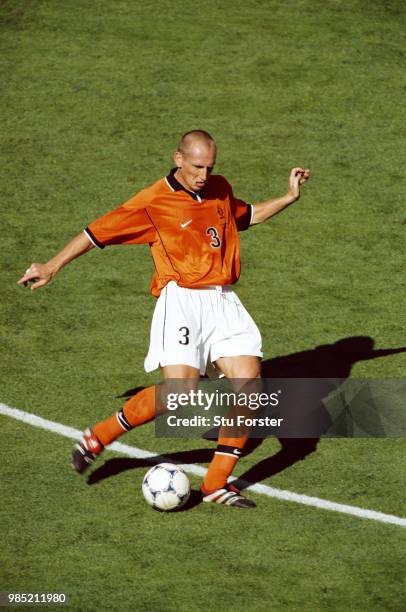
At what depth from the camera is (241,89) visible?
56.3ft

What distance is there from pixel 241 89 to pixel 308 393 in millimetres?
6209

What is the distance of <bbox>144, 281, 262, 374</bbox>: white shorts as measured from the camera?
10.4m

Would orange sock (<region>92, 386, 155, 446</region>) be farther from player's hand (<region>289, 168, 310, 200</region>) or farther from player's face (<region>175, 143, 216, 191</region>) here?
player's hand (<region>289, 168, 310, 200</region>)

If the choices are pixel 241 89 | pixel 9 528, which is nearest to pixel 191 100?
pixel 241 89

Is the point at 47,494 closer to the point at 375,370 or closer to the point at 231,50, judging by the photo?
the point at 375,370

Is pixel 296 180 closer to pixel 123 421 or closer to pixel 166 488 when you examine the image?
pixel 123 421

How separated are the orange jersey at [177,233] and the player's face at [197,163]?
7.4 inches

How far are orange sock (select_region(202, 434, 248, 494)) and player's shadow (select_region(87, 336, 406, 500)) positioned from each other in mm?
217

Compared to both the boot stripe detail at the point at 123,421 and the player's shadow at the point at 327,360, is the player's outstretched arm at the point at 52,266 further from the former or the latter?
the player's shadow at the point at 327,360

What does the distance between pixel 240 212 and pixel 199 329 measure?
3.77 feet

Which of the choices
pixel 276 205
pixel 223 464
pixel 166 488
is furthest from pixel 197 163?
pixel 166 488

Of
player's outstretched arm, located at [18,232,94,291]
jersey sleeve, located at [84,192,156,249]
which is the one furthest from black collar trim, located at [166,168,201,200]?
player's outstretched arm, located at [18,232,94,291]

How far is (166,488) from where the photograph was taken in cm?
1002

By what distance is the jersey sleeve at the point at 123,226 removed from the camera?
10.5m
